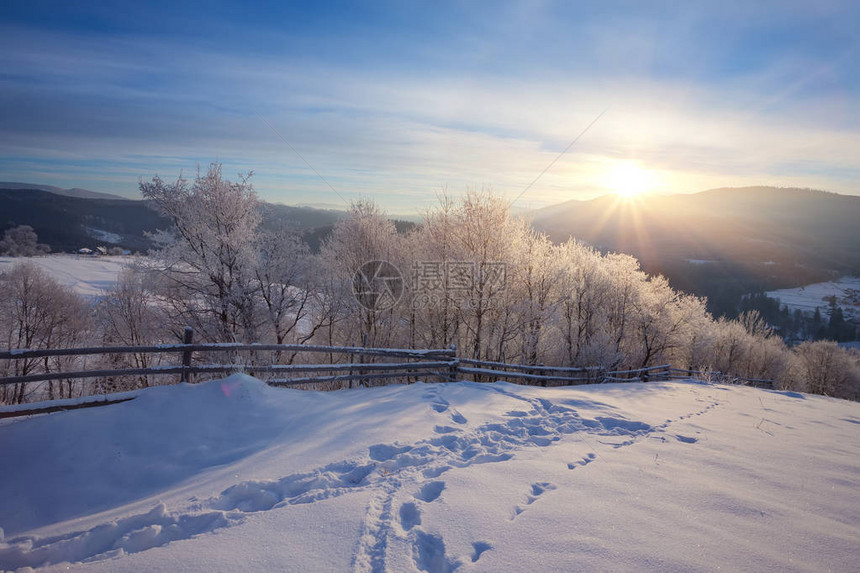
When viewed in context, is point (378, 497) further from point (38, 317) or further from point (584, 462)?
point (38, 317)

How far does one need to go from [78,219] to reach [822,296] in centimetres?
24057

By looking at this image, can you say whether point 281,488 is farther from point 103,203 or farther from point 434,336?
point 103,203

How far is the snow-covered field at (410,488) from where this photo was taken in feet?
9.84

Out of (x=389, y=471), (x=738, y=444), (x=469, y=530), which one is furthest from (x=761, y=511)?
(x=389, y=471)

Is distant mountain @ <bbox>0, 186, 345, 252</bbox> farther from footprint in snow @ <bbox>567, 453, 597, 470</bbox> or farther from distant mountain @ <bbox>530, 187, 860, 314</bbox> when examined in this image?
distant mountain @ <bbox>530, 187, 860, 314</bbox>

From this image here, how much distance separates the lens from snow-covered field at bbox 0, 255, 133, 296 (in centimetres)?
4494

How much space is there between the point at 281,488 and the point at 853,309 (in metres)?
184

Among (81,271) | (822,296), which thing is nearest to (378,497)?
(81,271)

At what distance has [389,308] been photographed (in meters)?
26.0

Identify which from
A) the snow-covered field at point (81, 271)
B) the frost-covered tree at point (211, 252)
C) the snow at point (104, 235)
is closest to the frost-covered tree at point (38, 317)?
the frost-covered tree at point (211, 252)

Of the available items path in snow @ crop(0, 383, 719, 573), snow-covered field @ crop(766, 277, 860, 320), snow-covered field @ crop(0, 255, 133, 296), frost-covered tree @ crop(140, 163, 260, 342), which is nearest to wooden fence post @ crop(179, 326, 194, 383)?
path in snow @ crop(0, 383, 719, 573)

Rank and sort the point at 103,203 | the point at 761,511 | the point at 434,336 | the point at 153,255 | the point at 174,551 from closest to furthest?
the point at 174,551
the point at 761,511
the point at 153,255
the point at 434,336
the point at 103,203

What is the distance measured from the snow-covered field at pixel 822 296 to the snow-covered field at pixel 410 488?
160321 mm

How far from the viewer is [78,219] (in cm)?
10300
